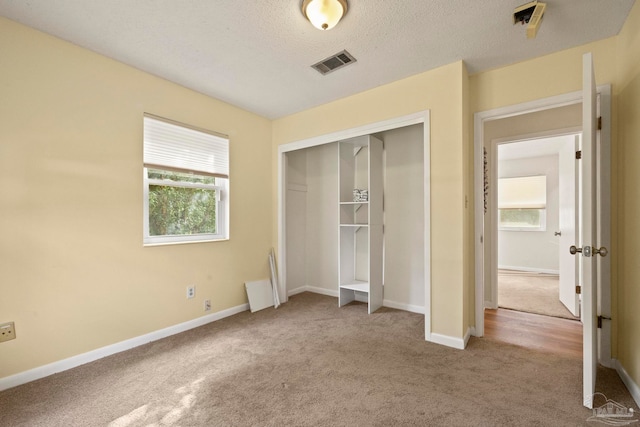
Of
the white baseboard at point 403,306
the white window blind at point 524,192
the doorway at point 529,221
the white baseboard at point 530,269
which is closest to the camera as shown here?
the white baseboard at point 403,306

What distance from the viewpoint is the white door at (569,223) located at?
3.31 meters

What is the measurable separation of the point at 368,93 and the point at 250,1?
1635 mm

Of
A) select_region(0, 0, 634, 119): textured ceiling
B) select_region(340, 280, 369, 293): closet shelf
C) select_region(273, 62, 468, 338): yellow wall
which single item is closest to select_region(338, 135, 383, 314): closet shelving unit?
select_region(340, 280, 369, 293): closet shelf

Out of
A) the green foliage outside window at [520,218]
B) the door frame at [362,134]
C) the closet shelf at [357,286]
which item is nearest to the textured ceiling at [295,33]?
the door frame at [362,134]

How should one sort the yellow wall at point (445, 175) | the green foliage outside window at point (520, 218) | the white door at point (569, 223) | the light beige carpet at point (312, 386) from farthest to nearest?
the green foliage outside window at point (520, 218), the white door at point (569, 223), the yellow wall at point (445, 175), the light beige carpet at point (312, 386)

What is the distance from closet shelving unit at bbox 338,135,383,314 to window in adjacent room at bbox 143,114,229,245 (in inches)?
60.2

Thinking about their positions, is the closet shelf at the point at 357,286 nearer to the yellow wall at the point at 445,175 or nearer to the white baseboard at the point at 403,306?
the white baseboard at the point at 403,306

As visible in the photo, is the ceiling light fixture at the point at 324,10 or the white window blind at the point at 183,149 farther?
the white window blind at the point at 183,149

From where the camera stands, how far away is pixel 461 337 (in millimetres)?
2482

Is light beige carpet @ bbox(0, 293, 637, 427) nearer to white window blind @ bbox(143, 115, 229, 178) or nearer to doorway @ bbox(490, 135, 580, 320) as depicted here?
white window blind @ bbox(143, 115, 229, 178)

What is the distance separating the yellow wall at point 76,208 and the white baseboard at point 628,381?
357 cm

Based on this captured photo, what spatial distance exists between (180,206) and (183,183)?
252mm

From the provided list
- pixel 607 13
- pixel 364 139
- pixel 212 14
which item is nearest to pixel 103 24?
pixel 212 14

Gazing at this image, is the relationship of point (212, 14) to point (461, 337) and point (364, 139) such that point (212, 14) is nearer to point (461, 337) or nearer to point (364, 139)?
point (364, 139)
